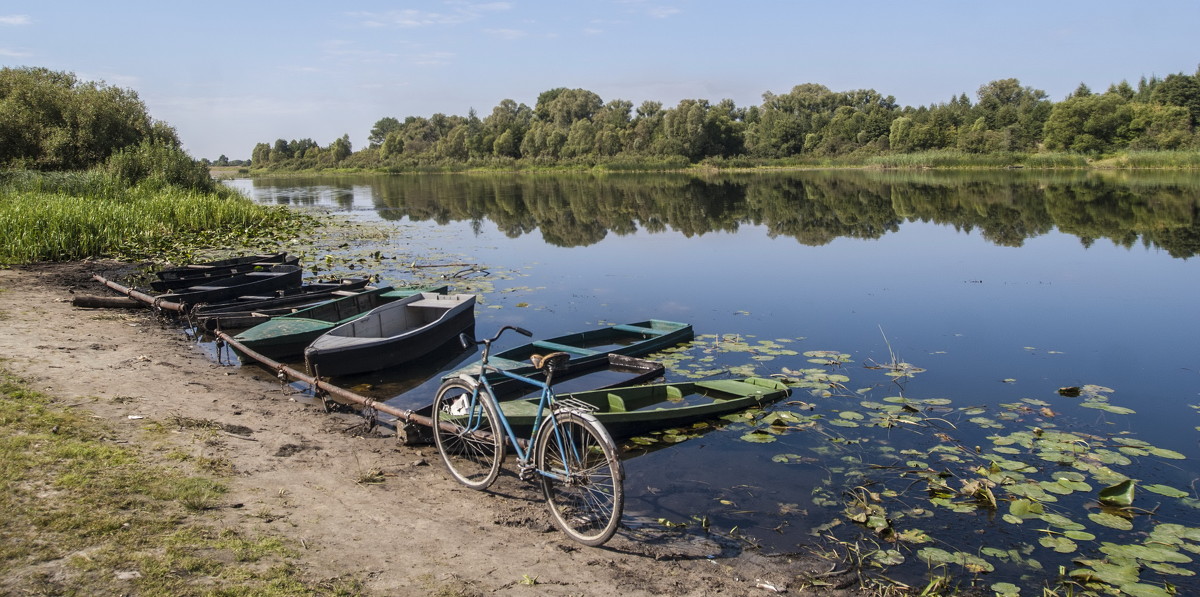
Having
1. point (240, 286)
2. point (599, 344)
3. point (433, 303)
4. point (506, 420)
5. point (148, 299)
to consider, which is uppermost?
point (240, 286)

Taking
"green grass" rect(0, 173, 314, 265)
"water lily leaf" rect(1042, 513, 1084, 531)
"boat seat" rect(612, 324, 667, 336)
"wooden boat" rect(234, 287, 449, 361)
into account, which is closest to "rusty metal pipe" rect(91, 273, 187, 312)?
"wooden boat" rect(234, 287, 449, 361)

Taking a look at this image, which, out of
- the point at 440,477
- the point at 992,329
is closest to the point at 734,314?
the point at 992,329

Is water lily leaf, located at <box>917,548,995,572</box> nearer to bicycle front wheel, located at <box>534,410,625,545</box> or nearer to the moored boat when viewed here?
bicycle front wheel, located at <box>534,410,625,545</box>

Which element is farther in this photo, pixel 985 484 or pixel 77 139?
pixel 77 139

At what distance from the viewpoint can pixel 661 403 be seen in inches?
347

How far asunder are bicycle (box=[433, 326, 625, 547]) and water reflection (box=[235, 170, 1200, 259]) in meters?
17.9

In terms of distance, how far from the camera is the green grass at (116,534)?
3.85m

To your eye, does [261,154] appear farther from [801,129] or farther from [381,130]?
[801,129]

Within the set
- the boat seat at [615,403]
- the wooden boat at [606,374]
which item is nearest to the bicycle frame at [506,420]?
the boat seat at [615,403]

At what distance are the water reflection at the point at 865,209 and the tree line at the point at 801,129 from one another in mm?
17956

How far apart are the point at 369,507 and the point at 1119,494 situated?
5747 mm

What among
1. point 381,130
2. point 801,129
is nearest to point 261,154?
point 381,130

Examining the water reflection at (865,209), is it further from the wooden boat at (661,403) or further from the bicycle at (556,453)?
the bicycle at (556,453)

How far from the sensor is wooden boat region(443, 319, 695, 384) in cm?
921
